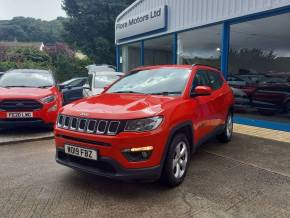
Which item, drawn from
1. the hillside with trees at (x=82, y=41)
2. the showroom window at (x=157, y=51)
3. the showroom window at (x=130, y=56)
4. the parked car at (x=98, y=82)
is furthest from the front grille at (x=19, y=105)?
the hillside with trees at (x=82, y=41)

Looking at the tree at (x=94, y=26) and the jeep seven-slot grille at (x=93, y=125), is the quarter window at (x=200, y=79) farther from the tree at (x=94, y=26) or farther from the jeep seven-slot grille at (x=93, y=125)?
the tree at (x=94, y=26)

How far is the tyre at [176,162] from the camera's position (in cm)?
387

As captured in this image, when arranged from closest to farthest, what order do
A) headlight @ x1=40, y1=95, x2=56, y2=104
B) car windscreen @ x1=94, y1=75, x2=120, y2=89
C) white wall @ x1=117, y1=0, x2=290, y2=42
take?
headlight @ x1=40, y1=95, x2=56, y2=104 < white wall @ x1=117, y1=0, x2=290, y2=42 < car windscreen @ x1=94, y1=75, x2=120, y2=89

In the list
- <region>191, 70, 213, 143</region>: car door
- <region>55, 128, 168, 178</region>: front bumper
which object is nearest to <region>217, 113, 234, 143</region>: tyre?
<region>191, 70, 213, 143</region>: car door

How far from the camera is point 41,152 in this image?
5.86m

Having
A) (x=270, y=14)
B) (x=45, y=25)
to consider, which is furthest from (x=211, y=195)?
(x=45, y=25)

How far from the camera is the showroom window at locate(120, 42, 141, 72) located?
16.5 metres

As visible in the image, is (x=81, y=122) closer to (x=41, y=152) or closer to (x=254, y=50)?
(x=41, y=152)

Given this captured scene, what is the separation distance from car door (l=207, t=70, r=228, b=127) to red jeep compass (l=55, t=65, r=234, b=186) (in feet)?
1.90

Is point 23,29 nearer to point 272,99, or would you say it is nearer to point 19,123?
point 19,123

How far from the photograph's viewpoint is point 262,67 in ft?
29.7

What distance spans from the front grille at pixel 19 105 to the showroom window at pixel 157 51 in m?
8.38

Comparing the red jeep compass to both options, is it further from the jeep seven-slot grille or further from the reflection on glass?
the reflection on glass

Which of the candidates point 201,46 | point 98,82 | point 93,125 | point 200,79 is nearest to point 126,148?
point 93,125
